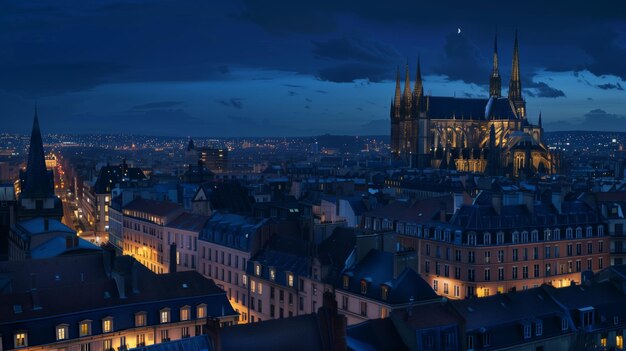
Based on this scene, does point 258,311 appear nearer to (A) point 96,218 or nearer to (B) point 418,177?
(A) point 96,218

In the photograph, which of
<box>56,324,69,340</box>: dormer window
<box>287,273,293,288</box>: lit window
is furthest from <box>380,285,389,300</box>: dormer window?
<box>56,324,69,340</box>: dormer window

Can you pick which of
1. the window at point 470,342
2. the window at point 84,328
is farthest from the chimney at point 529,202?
the window at point 84,328

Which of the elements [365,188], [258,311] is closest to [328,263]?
[258,311]

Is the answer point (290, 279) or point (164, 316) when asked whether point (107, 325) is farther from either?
point (290, 279)

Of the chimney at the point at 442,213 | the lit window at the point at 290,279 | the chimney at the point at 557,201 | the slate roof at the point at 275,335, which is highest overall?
the chimney at the point at 557,201

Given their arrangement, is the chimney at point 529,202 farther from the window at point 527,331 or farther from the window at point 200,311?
the window at point 200,311

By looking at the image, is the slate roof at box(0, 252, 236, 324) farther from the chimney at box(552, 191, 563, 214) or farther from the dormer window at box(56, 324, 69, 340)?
the chimney at box(552, 191, 563, 214)
